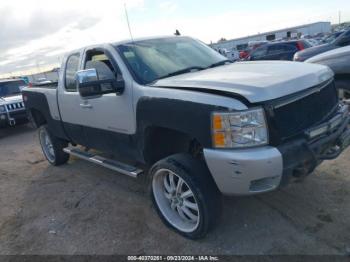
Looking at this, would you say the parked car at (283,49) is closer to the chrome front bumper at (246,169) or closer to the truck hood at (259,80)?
the truck hood at (259,80)

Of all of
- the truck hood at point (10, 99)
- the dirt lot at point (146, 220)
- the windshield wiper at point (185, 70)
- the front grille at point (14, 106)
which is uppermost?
the windshield wiper at point (185, 70)

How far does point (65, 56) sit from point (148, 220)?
2.91m

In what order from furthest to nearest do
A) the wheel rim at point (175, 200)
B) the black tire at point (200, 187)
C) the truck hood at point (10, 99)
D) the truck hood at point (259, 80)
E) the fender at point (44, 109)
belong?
the truck hood at point (10, 99), the fender at point (44, 109), the wheel rim at point (175, 200), the black tire at point (200, 187), the truck hood at point (259, 80)

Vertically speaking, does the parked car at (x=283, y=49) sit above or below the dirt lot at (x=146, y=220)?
above

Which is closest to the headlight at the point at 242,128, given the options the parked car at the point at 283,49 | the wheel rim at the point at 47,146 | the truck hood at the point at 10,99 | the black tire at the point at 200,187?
the black tire at the point at 200,187

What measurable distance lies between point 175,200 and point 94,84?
1486 mm

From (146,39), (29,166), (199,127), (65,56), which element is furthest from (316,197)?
(29,166)

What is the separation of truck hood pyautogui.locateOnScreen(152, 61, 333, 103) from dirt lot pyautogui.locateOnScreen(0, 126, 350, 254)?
133cm

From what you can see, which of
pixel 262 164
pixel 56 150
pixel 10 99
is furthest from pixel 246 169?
pixel 10 99

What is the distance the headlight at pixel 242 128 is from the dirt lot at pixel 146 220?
103 cm

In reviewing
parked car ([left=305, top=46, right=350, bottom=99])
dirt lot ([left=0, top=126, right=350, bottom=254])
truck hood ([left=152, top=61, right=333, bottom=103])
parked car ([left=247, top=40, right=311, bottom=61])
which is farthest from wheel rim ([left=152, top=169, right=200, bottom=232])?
parked car ([left=247, top=40, right=311, bottom=61])

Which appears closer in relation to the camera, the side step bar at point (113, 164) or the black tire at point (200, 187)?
the black tire at point (200, 187)

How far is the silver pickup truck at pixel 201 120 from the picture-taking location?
2.84 metres

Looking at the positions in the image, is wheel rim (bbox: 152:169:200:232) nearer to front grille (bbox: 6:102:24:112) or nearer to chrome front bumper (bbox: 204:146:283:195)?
chrome front bumper (bbox: 204:146:283:195)
